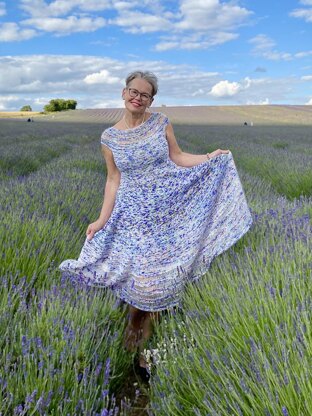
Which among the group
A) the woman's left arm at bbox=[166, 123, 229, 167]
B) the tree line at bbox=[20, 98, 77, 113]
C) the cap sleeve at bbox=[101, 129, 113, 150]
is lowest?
the woman's left arm at bbox=[166, 123, 229, 167]

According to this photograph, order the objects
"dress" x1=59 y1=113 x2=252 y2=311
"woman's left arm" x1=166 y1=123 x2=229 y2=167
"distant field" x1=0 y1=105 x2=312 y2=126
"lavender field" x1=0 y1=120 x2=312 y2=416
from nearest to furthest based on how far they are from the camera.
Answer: "lavender field" x1=0 y1=120 x2=312 y2=416, "dress" x1=59 y1=113 x2=252 y2=311, "woman's left arm" x1=166 y1=123 x2=229 y2=167, "distant field" x1=0 y1=105 x2=312 y2=126

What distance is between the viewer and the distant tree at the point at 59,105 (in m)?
64.4

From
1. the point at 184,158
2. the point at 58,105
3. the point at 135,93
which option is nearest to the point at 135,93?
the point at 135,93

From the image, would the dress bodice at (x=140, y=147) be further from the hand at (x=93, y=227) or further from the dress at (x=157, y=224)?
the hand at (x=93, y=227)

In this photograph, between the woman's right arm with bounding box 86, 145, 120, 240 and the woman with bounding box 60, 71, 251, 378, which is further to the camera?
the woman's right arm with bounding box 86, 145, 120, 240

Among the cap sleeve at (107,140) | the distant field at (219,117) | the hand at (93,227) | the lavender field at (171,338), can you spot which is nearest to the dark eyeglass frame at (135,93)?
the cap sleeve at (107,140)

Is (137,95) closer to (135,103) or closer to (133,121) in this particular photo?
(135,103)

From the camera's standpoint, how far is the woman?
8.59 feet

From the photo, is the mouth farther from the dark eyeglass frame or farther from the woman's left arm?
the woman's left arm

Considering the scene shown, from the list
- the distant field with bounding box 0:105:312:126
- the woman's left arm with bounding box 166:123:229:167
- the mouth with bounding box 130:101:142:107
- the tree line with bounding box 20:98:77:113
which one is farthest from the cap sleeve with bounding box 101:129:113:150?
the tree line with bounding box 20:98:77:113

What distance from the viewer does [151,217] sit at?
2699 millimetres

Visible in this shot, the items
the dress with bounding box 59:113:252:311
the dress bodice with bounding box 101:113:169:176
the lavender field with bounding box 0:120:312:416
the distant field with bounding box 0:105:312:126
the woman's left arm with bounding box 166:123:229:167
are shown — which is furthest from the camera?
the distant field with bounding box 0:105:312:126

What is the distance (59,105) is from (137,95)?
215ft

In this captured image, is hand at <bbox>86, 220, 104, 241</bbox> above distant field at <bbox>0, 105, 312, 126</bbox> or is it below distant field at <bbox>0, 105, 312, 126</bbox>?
below
